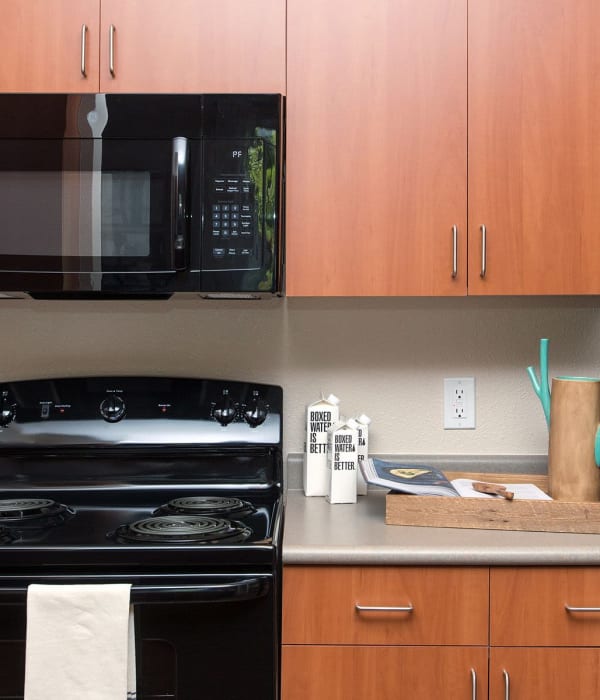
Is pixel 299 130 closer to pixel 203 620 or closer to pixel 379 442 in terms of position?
pixel 379 442

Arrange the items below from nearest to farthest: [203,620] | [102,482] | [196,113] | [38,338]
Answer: [203,620]
[196,113]
[102,482]
[38,338]

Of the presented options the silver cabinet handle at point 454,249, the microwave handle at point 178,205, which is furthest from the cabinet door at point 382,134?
the microwave handle at point 178,205

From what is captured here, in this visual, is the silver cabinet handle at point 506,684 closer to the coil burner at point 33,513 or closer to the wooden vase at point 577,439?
the wooden vase at point 577,439

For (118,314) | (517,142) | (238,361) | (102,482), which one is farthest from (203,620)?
(517,142)

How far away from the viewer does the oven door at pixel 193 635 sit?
4.35 feet

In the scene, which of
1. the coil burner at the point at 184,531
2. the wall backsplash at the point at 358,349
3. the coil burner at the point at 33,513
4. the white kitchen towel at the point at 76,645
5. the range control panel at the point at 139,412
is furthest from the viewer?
the wall backsplash at the point at 358,349

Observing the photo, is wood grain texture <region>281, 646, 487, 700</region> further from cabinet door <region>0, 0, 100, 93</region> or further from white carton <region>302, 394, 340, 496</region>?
cabinet door <region>0, 0, 100, 93</region>

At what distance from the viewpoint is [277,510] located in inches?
65.4

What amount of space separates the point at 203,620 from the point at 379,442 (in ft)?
2.72

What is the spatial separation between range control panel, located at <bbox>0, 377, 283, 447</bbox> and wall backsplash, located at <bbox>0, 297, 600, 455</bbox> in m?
0.10

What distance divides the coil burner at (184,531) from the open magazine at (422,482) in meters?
0.33

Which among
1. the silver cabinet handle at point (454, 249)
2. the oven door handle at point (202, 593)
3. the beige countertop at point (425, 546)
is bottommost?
the oven door handle at point (202, 593)

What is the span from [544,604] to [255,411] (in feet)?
2.79

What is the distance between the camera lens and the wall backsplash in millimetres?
2031
